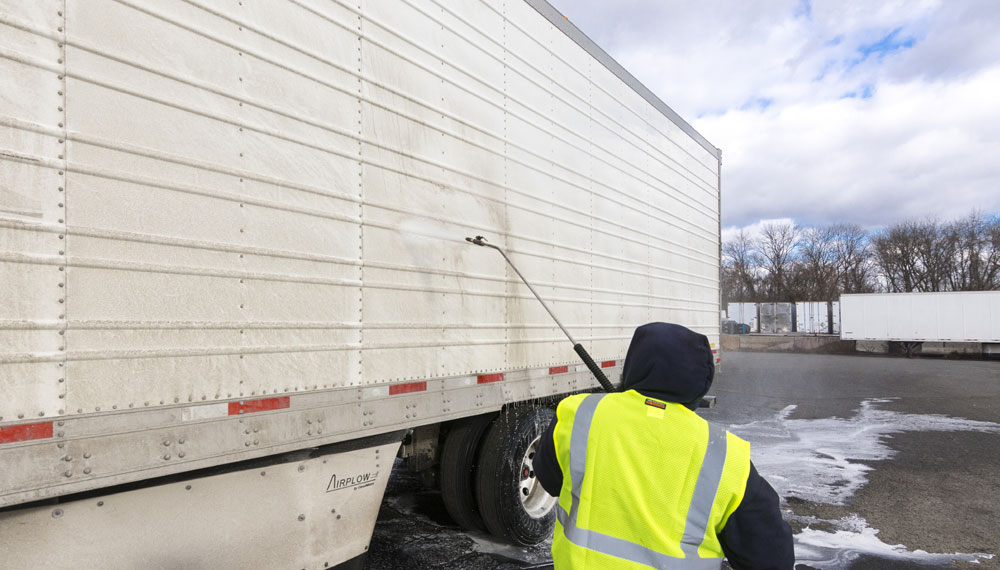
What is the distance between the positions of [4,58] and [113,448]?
1.20m

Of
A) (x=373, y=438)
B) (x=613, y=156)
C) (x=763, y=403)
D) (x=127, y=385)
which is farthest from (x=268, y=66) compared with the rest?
(x=763, y=403)

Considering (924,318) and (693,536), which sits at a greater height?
(693,536)

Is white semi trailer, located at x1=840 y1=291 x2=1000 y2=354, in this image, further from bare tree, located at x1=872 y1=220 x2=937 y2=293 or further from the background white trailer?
bare tree, located at x1=872 y1=220 x2=937 y2=293

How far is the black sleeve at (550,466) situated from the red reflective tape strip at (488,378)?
150 centimetres

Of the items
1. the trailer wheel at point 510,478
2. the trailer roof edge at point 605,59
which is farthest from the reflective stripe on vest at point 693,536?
the trailer roof edge at point 605,59

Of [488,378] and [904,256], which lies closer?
[488,378]

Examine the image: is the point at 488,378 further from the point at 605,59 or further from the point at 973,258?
the point at 973,258

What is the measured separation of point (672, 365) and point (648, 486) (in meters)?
0.34

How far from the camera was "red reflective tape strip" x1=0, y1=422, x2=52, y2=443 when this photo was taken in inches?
64.6

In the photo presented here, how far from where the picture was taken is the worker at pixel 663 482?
61.0 inches

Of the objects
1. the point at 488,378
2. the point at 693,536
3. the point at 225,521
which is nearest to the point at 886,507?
the point at 488,378

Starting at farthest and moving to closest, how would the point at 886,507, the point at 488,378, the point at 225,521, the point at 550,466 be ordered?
the point at 886,507 → the point at 488,378 → the point at 225,521 → the point at 550,466

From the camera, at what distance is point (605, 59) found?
489cm

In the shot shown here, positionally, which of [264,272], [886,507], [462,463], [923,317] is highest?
[264,272]
